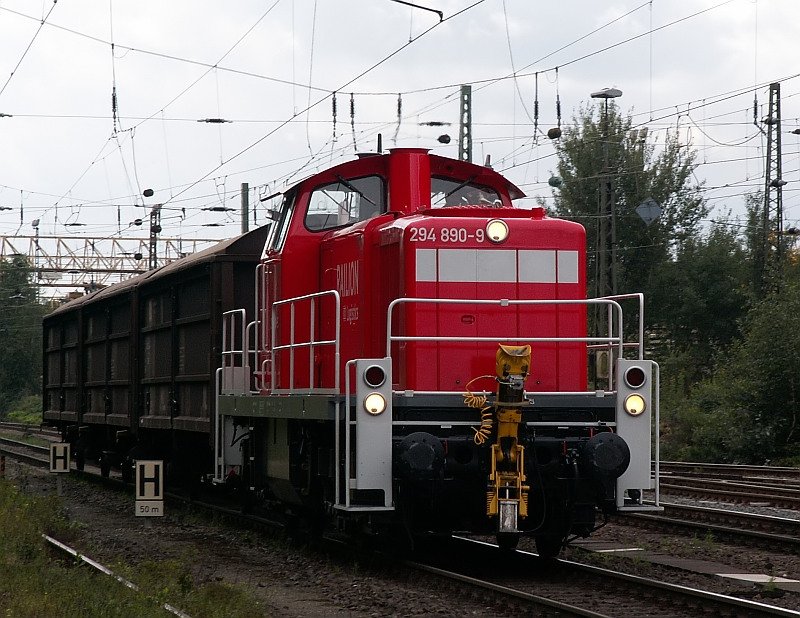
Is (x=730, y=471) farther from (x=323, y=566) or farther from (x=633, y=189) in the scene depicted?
(x=633, y=189)

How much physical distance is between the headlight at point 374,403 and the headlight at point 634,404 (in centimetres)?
197

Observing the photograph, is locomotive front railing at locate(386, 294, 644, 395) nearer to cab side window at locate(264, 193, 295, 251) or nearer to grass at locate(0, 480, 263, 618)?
cab side window at locate(264, 193, 295, 251)

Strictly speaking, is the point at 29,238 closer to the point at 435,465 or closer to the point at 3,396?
the point at 3,396

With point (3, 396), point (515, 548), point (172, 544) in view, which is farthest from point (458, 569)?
point (3, 396)

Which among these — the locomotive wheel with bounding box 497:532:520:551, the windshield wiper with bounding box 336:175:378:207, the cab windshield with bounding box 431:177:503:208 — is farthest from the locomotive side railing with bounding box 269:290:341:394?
the locomotive wheel with bounding box 497:532:520:551

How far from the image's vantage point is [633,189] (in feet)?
140

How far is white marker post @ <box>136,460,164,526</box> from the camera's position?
44.1 feet

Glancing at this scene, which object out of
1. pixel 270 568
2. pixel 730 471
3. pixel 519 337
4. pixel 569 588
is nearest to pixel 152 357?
pixel 270 568

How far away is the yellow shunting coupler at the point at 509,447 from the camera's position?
8.99 metres

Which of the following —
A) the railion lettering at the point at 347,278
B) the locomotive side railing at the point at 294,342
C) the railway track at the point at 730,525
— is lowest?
the railway track at the point at 730,525

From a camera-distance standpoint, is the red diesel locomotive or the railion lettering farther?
the railion lettering

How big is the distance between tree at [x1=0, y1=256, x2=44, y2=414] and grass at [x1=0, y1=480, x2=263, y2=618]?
179 feet

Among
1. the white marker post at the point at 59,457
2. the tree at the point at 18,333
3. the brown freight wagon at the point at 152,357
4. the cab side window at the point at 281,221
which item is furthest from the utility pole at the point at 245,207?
the tree at the point at 18,333

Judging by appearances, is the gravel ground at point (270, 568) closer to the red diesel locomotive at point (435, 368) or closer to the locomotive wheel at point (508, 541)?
the red diesel locomotive at point (435, 368)
